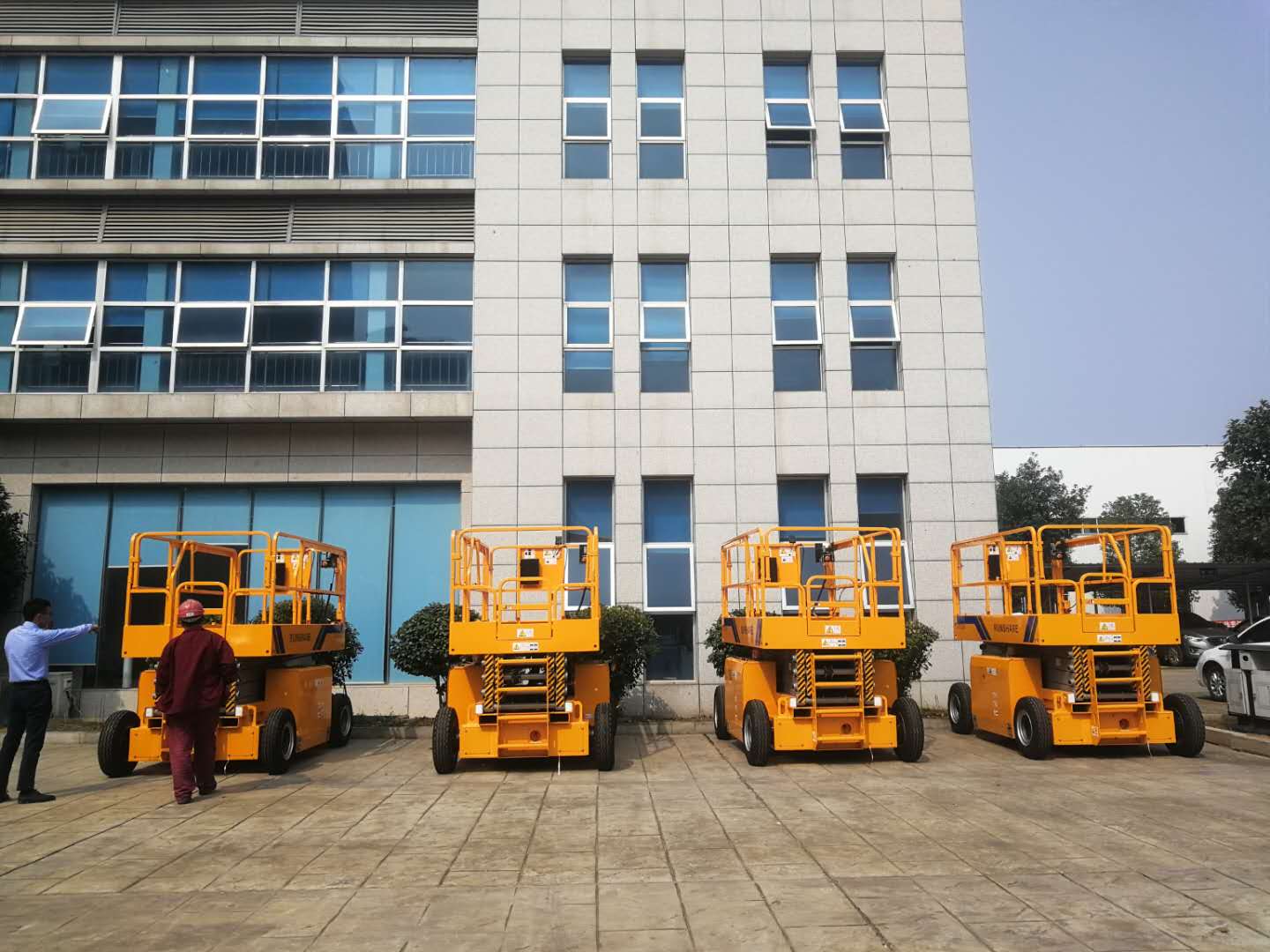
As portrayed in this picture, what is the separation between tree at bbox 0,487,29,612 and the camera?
1509cm

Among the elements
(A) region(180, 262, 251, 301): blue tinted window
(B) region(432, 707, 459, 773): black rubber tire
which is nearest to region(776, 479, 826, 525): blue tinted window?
(B) region(432, 707, 459, 773): black rubber tire

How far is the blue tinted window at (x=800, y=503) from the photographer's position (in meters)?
16.0

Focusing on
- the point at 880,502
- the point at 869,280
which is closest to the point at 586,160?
the point at 869,280

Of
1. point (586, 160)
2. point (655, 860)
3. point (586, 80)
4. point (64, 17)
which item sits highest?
point (64, 17)

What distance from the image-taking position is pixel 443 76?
17250 mm

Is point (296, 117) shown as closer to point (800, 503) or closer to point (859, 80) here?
point (859, 80)

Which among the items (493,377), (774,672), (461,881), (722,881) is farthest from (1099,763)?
(493,377)

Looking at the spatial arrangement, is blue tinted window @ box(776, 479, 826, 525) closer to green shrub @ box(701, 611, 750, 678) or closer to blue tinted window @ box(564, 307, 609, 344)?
green shrub @ box(701, 611, 750, 678)

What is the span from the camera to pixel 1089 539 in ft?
38.7

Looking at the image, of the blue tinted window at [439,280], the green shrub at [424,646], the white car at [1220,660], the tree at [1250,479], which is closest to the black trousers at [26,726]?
the green shrub at [424,646]

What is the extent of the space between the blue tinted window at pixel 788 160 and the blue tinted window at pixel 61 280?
11.8 m

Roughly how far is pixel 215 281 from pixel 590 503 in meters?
7.51

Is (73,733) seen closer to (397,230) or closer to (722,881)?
(397,230)

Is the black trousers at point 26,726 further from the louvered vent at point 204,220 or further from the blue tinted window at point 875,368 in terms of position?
the blue tinted window at point 875,368
